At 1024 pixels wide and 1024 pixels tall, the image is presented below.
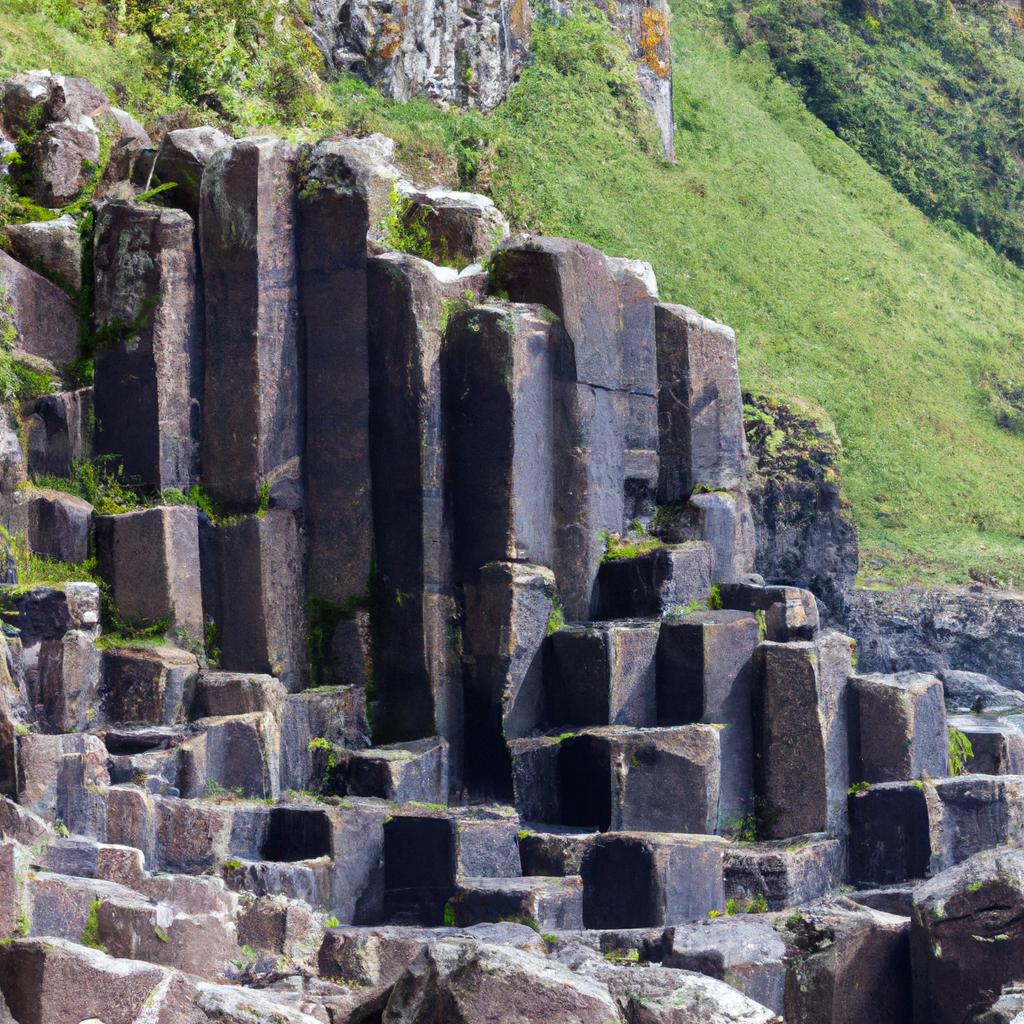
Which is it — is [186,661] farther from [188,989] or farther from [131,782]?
[188,989]

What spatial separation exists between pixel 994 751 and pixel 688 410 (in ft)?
13.6

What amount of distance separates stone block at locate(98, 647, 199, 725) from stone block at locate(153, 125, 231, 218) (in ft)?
13.3

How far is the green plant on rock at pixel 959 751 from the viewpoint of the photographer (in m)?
15.6

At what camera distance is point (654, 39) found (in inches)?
1944

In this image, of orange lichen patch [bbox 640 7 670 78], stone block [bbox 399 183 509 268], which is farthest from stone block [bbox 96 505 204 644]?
orange lichen patch [bbox 640 7 670 78]

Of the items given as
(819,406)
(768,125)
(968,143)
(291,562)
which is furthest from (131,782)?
(968,143)

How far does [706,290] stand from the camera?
47.8 metres

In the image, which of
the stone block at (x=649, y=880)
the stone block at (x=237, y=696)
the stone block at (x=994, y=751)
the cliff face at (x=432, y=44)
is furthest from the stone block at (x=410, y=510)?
the cliff face at (x=432, y=44)

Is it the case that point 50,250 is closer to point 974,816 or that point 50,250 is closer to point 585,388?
point 585,388

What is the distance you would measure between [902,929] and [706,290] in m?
37.5

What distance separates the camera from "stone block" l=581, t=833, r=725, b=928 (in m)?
12.8

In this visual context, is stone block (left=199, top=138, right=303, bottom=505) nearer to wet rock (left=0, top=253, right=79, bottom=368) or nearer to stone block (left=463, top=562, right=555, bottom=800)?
wet rock (left=0, top=253, right=79, bottom=368)

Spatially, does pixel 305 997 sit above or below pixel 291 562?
below

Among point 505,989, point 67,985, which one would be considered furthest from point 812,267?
point 67,985
